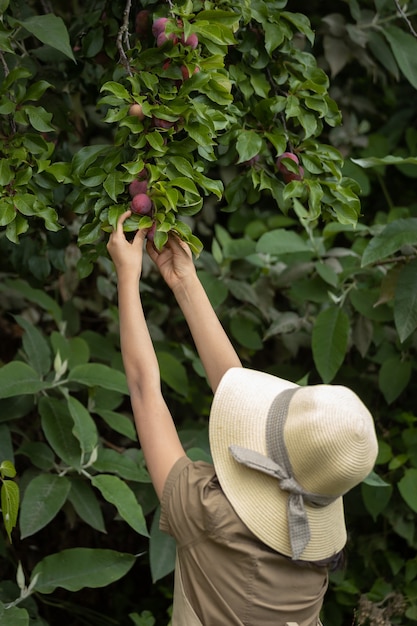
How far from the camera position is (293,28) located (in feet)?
6.09

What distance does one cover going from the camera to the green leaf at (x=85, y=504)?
6.74ft

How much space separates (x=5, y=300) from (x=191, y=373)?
674 millimetres

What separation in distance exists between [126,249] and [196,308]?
0.65 ft

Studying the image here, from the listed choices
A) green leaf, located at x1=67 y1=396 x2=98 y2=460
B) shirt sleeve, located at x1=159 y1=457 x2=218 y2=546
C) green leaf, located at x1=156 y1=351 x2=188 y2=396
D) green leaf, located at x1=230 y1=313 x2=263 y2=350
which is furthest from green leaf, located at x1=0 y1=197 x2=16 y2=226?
green leaf, located at x1=230 y1=313 x2=263 y2=350

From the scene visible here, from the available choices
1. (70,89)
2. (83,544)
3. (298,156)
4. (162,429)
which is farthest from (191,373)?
(162,429)

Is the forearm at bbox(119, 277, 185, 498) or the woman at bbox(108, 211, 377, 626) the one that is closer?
the woman at bbox(108, 211, 377, 626)

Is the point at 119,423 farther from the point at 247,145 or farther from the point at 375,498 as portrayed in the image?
the point at 247,145

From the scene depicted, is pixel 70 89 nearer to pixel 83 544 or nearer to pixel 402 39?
pixel 402 39

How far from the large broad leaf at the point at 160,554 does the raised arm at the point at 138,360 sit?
0.70 m

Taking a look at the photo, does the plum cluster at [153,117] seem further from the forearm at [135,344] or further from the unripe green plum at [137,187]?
the forearm at [135,344]

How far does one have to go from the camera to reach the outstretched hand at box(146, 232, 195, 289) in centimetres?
159

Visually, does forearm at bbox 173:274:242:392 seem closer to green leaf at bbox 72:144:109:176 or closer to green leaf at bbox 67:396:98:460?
green leaf at bbox 72:144:109:176

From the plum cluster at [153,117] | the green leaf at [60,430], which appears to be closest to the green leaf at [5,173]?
the plum cluster at [153,117]

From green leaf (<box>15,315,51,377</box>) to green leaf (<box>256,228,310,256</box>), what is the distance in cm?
66
